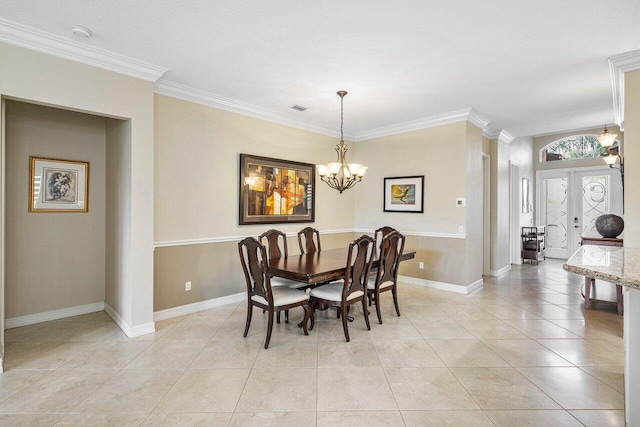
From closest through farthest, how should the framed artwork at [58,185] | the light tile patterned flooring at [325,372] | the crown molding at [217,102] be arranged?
1. the light tile patterned flooring at [325,372]
2. the framed artwork at [58,185]
3. the crown molding at [217,102]

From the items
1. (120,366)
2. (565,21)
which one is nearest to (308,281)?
(120,366)

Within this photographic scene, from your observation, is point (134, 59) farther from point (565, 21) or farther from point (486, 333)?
point (486, 333)

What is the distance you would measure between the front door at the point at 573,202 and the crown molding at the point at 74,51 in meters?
8.62

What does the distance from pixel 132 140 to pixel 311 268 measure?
2.20m

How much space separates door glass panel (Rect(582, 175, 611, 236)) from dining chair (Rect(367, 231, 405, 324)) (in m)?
5.89

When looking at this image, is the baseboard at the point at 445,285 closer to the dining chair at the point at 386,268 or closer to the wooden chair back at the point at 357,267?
the dining chair at the point at 386,268

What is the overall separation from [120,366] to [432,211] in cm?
455

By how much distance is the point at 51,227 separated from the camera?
3.58 meters

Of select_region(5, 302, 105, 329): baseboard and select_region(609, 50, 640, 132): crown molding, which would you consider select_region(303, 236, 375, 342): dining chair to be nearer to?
select_region(5, 302, 105, 329): baseboard

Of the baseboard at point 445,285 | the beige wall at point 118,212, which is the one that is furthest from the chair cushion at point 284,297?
the baseboard at point 445,285

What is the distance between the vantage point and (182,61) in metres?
3.16

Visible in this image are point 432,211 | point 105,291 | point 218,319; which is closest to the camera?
point 218,319

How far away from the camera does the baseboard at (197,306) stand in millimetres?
3697

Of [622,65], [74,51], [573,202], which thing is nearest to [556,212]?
[573,202]
